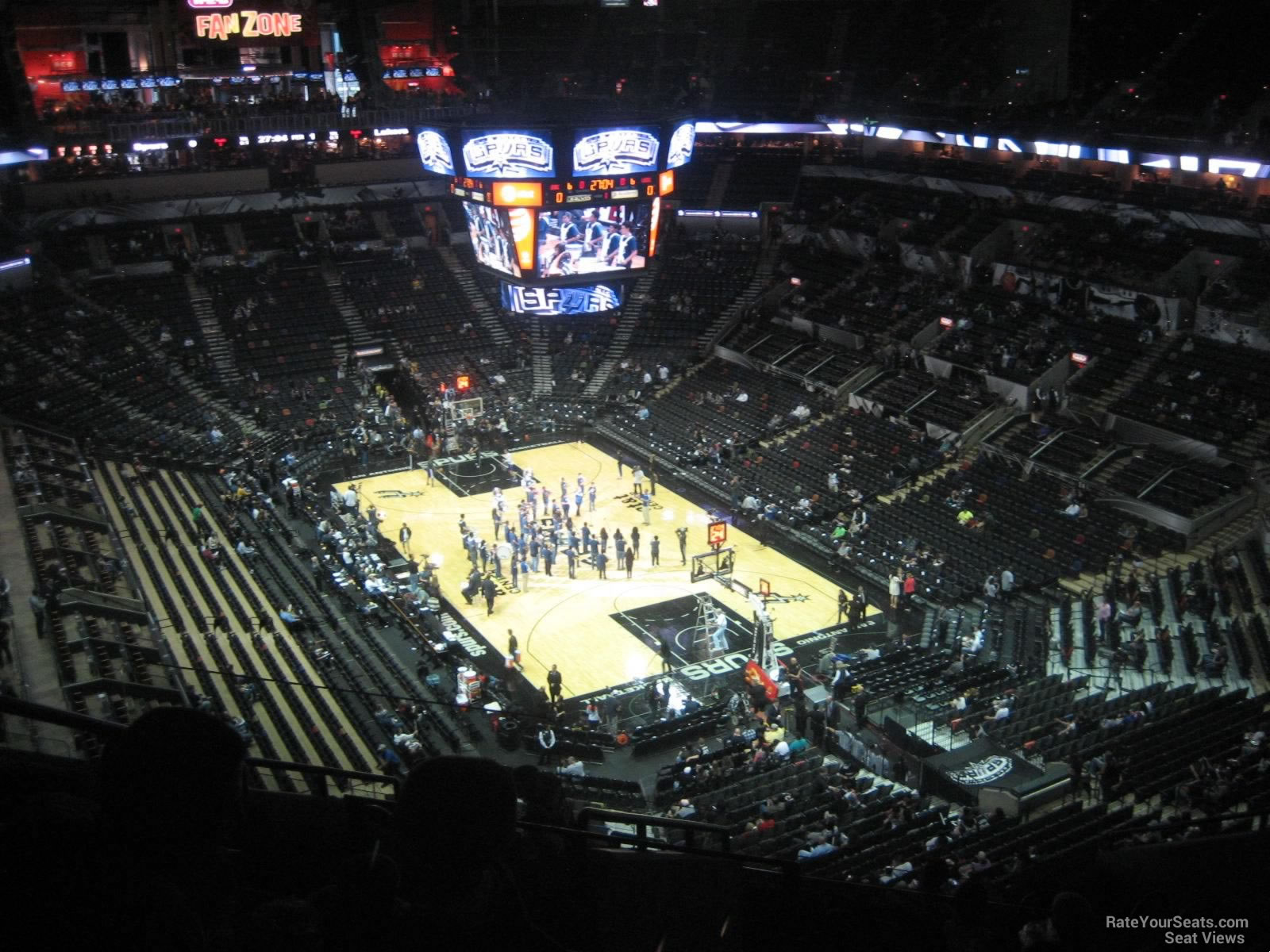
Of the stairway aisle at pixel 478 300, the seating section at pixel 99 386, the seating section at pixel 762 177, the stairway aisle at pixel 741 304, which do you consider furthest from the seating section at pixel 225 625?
the seating section at pixel 762 177

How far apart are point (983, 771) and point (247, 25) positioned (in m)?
36.6

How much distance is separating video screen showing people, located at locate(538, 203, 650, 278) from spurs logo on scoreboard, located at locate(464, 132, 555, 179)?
134cm

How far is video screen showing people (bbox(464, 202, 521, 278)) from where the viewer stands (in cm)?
3044

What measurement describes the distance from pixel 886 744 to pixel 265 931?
17.1 meters

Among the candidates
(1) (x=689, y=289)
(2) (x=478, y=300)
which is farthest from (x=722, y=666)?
(2) (x=478, y=300)

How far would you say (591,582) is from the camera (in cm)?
2822

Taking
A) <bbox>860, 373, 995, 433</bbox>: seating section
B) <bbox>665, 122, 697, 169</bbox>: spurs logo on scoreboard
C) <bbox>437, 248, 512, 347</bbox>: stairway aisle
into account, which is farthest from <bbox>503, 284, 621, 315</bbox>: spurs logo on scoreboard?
<bbox>437, 248, 512, 347</bbox>: stairway aisle

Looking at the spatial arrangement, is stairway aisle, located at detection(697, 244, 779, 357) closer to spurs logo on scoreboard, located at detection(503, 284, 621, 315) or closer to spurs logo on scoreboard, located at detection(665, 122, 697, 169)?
spurs logo on scoreboard, located at detection(503, 284, 621, 315)

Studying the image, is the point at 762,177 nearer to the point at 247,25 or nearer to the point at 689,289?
the point at 689,289

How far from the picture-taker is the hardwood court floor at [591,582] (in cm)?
2464

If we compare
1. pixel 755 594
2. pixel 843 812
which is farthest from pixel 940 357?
pixel 843 812

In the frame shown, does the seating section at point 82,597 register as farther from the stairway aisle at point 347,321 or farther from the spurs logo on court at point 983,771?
the stairway aisle at point 347,321

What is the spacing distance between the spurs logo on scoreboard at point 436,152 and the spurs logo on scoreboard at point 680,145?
5692mm

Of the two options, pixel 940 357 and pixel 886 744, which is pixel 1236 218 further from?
pixel 886 744
